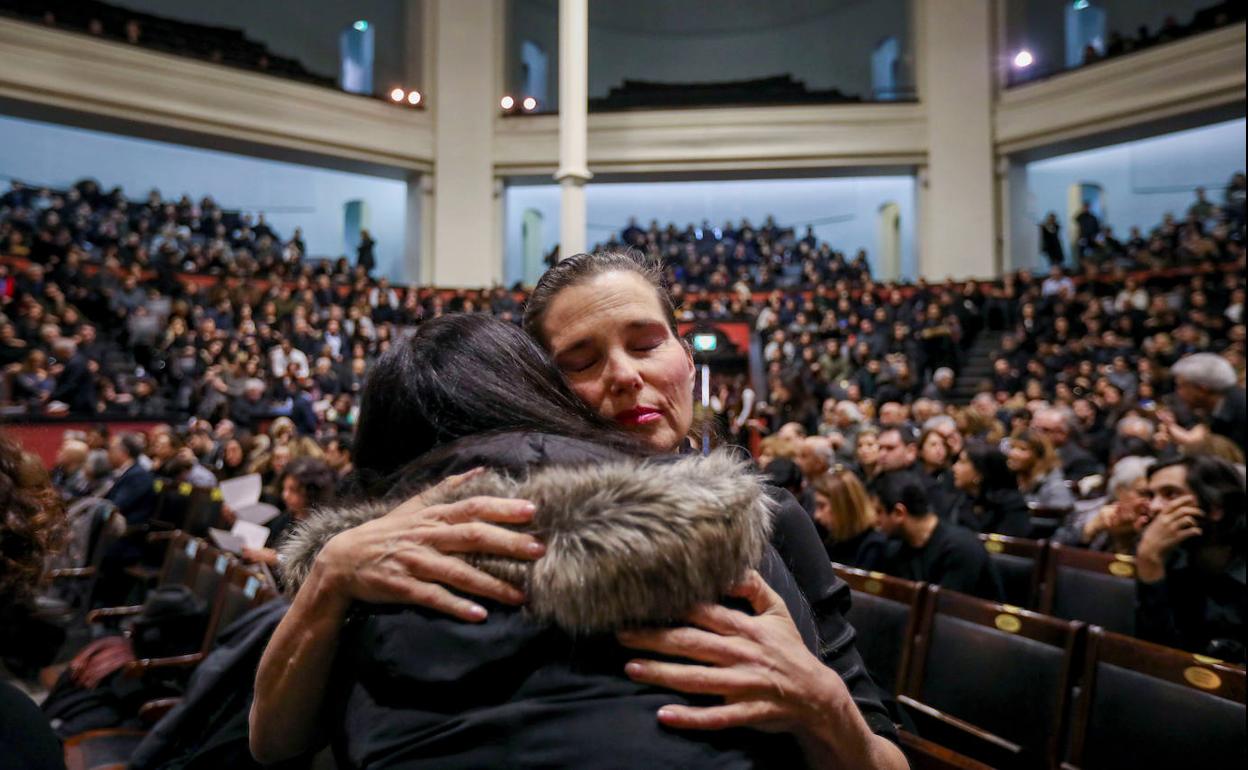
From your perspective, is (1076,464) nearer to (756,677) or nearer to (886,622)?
(886,622)

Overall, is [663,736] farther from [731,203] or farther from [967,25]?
[731,203]

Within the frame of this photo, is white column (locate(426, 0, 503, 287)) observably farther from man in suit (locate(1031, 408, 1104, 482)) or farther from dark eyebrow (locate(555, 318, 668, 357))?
dark eyebrow (locate(555, 318, 668, 357))

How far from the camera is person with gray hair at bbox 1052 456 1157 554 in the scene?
331 centimetres

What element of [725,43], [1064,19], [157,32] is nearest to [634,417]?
[157,32]

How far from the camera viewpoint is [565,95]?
745 centimetres

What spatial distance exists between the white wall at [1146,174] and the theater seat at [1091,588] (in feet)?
53.0

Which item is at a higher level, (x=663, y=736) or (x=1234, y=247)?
(x=1234, y=247)

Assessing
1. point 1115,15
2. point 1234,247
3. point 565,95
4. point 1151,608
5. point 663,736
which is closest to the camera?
point 663,736

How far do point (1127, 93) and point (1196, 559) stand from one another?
15.5m

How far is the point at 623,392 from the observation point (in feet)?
3.68

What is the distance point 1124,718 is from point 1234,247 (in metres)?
13.8

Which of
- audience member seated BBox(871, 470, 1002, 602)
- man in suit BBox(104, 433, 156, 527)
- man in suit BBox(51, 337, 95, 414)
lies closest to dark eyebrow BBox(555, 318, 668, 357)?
audience member seated BBox(871, 470, 1002, 602)

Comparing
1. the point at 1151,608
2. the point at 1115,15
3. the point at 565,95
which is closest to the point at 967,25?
the point at 1115,15

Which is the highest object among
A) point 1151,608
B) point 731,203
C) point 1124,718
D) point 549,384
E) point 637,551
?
point 731,203
